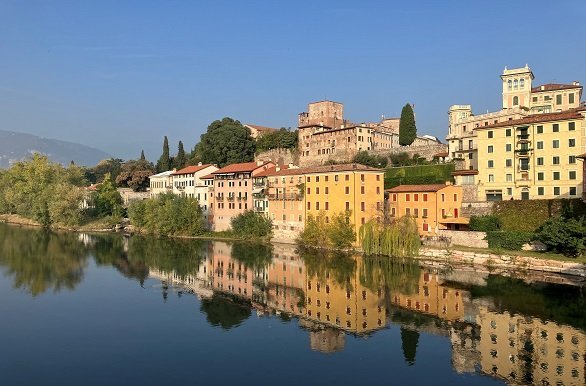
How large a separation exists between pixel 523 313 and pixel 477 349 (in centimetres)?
546

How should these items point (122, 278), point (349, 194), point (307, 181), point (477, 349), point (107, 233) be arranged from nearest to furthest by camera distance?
point (477, 349), point (122, 278), point (349, 194), point (307, 181), point (107, 233)

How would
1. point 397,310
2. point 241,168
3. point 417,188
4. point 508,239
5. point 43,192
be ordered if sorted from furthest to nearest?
point 43,192 → point 241,168 → point 417,188 → point 508,239 → point 397,310

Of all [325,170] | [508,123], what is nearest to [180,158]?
[325,170]

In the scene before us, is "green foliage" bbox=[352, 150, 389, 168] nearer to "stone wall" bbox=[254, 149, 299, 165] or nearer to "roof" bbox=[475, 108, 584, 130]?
"stone wall" bbox=[254, 149, 299, 165]

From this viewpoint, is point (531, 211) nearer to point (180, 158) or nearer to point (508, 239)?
point (508, 239)

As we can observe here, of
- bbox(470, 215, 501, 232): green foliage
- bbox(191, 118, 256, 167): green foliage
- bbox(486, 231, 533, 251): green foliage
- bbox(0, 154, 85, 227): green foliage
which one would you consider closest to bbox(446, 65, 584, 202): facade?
bbox(470, 215, 501, 232): green foliage

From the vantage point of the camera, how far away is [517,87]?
53469mm

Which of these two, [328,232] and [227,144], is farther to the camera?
[227,144]

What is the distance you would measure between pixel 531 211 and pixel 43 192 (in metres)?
64.8

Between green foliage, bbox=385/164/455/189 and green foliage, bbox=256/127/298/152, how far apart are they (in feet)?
72.6


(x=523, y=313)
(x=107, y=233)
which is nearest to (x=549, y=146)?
(x=523, y=313)

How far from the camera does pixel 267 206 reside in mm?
52625

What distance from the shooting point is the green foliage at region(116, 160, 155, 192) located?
79875 millimetres

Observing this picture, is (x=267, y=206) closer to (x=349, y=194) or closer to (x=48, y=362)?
(x=349, y=194)
